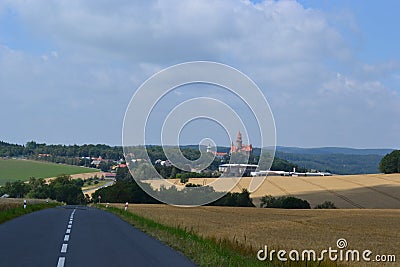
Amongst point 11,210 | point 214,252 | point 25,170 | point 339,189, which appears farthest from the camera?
point 25,170

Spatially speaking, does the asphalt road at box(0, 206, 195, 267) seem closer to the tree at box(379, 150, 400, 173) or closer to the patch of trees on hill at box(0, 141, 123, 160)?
the tree at box(379, 150, 400, 173)

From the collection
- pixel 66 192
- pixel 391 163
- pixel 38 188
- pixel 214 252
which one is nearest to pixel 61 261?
pixel 214 252

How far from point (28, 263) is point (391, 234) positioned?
20.0m

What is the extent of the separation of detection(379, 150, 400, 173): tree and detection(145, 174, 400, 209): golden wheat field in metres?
8.98

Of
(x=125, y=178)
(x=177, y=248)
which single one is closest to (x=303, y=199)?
(x=125, y=178)

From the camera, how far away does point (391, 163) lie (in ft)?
321

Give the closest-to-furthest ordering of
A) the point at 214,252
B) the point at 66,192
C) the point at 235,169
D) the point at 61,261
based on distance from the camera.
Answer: the point at 61,261 < the point at 214,252 < the point at 235,169 < the point at 66,192

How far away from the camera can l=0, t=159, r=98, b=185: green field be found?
114075 millimetres

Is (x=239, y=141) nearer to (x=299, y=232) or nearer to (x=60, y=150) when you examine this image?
(x=299, y=232)

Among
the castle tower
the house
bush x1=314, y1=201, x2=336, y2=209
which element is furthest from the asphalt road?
bush x1=314, y1=201, x2=336, y2=209

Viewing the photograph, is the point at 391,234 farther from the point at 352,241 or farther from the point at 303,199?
the point at 303,199

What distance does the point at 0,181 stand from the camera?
10544cm

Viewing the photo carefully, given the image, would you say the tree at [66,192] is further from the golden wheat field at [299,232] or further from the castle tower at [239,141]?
the castle tower at [239,141]

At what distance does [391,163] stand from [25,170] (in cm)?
8643
